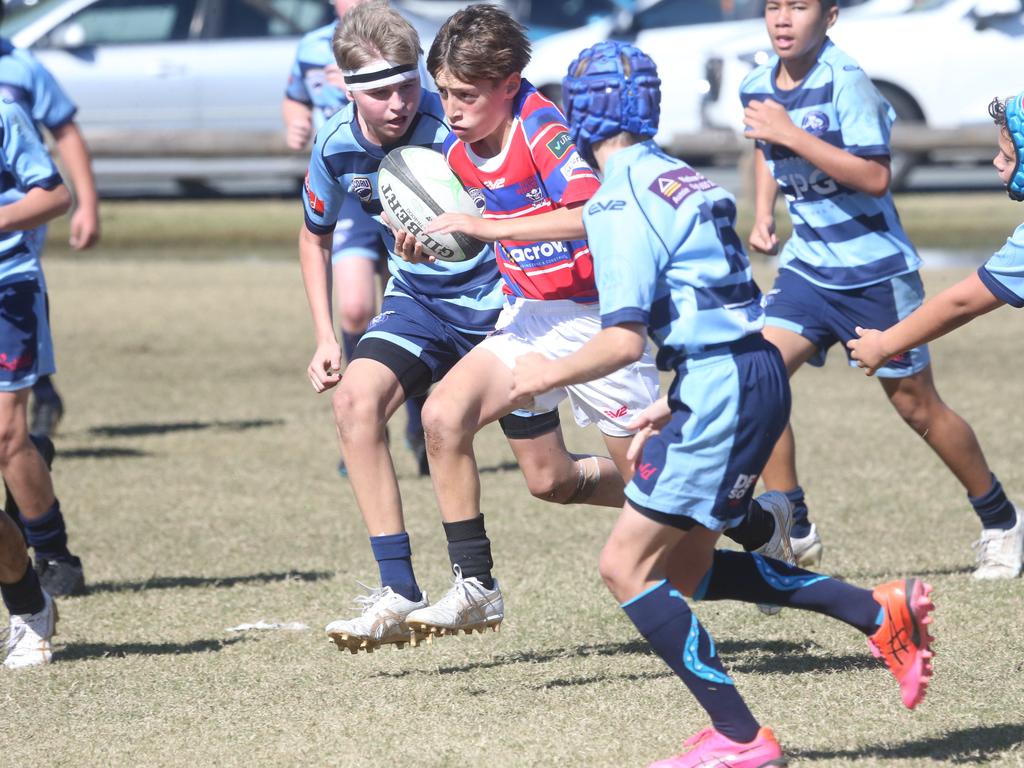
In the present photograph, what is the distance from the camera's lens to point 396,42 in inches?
195

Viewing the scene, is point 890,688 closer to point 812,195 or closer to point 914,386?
point 914,386

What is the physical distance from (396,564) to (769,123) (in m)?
1.89

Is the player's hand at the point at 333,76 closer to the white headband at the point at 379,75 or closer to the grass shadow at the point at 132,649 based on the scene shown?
the white headband at the point at 379,75

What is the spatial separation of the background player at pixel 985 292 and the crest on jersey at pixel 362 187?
1619mm

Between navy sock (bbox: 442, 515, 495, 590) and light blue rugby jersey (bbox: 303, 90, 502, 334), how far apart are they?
0.65 m

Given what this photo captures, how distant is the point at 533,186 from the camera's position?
15.5 feet

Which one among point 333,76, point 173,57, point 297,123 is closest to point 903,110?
point 173,57

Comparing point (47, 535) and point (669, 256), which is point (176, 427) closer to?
point (47, 535)

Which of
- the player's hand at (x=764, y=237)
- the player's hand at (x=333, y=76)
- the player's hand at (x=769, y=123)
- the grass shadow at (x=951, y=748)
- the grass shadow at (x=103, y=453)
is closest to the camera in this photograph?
the grass shadow at (x=951, y=748)

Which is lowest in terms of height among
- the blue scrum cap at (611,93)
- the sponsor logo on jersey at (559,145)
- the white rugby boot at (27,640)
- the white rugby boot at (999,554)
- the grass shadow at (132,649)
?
the white rugby boot at (999,554)

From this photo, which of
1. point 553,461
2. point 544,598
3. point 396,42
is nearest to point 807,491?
point 544,598

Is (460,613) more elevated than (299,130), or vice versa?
(299,130)

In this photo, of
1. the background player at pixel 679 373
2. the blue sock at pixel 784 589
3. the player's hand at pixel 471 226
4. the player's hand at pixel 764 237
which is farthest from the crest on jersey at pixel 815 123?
the blue sock at pixel 784 589

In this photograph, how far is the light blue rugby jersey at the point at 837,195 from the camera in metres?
5.67
